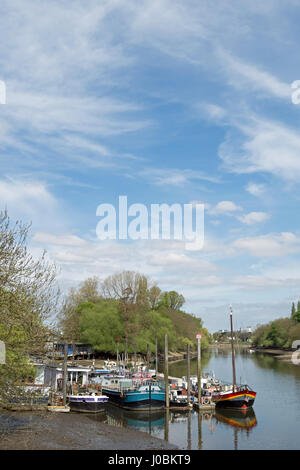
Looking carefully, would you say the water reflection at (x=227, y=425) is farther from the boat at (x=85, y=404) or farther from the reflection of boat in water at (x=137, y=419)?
the boat at (x=85, y=404)

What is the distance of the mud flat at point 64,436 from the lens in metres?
23.8

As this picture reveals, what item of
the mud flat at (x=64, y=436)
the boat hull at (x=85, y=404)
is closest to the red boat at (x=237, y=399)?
the boat hull at (x=85, y=404)

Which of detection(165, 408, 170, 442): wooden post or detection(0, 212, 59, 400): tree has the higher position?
detection(0, 212, 59, 400): tree

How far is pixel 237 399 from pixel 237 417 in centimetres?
240

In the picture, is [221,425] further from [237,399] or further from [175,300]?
[175,300]

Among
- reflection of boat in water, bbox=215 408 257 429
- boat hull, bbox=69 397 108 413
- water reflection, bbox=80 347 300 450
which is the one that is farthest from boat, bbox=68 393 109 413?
reflection of boat in water, bbox=215 408 257 429

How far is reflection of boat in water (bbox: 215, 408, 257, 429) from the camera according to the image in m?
34.7

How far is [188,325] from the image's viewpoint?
397ft

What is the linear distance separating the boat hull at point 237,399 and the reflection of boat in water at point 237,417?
1.43ft

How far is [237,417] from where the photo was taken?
37.2 metres

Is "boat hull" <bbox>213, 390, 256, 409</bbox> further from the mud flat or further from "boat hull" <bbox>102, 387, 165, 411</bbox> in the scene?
the mud flat

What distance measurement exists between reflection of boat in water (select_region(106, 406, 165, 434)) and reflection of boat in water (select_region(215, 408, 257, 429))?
5.21 metres

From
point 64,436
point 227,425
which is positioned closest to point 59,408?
point 64,436
